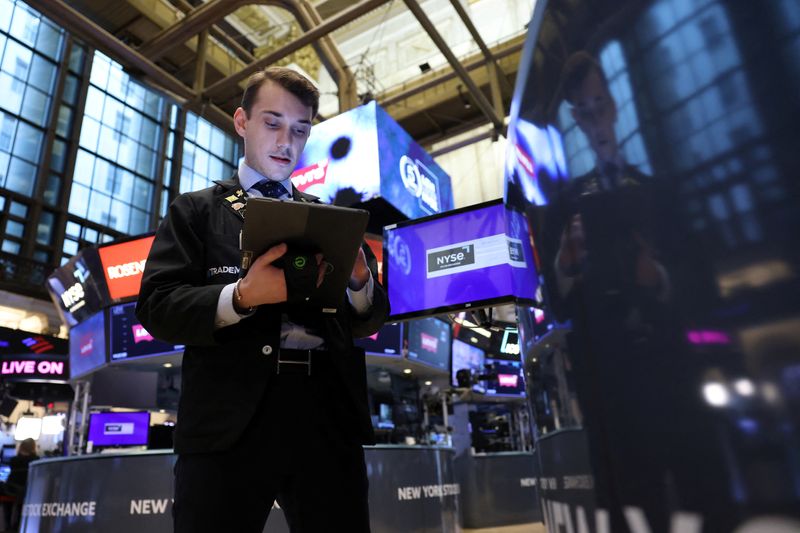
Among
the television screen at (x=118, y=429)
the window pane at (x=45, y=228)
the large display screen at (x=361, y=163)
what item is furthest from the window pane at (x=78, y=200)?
the large display screen at (x=361, y=163)

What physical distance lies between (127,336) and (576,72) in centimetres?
800

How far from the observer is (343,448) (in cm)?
128

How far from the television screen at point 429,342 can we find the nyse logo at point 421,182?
5.85 feet

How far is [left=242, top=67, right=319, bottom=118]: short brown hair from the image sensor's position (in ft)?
4.79

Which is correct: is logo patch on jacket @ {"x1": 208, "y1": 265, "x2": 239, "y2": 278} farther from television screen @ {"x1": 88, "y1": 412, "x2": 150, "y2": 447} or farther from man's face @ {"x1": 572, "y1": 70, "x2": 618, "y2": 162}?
television screen @ {"x1": 88, "y1": 412, "x2": 150, "y2": 447}

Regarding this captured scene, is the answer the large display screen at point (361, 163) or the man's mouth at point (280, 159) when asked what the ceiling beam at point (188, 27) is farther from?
the man's mouth at point (280, 159)

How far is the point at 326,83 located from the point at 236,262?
46.1 ft

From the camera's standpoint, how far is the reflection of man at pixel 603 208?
65cm

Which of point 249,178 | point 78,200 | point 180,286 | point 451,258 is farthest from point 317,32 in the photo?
point 78,200

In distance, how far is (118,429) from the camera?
7.81 metres

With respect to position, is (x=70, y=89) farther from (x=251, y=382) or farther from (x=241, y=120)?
(x=251, y=382)

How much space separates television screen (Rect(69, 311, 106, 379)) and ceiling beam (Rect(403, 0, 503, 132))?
6.15 metres

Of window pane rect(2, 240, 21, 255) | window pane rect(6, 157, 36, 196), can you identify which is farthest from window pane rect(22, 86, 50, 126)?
window pane rect(2, 240, 21, 255)

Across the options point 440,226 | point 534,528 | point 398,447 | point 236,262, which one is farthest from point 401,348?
point 236,262
